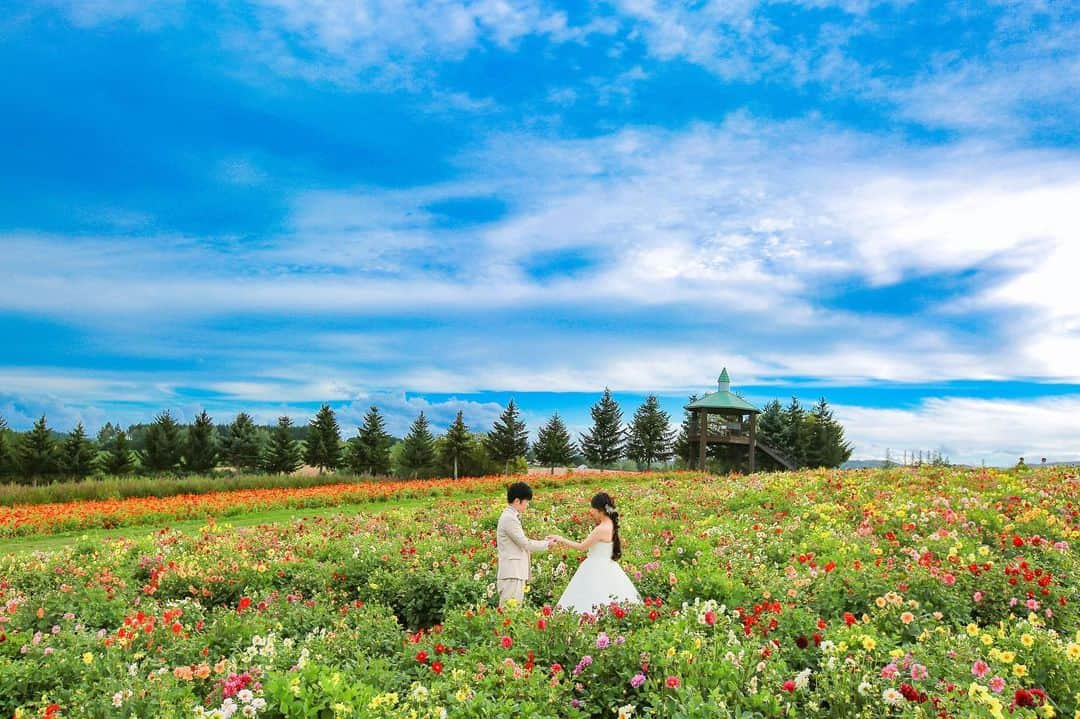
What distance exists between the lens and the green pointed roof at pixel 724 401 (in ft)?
118

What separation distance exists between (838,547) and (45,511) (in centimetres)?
2017

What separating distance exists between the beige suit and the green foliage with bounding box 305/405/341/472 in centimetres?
3269

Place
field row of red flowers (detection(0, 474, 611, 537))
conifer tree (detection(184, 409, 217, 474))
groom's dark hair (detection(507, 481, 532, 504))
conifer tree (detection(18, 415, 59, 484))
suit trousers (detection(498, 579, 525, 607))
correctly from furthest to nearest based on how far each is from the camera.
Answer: conifer tree (detection(184, 409, 217, 474))
conifer tree (detection(18, 415, 59, 484))
field row of red flowers (detection(0, 474, 611, 537))
suit trousers (detection(498, 579, 525, 607))
groom's dark hair (detection(507, 481, 532, 504))

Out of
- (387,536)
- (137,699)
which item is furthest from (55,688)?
(387,536)

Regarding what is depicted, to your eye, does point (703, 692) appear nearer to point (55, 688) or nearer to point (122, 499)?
point (55, 688)

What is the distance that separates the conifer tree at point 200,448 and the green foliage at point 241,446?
4.38ft

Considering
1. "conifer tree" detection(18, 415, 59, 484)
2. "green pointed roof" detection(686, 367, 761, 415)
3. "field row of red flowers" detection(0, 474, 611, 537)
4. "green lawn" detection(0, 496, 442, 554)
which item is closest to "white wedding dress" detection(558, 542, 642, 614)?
"green lawn" detection(0, 496, 442, 554)

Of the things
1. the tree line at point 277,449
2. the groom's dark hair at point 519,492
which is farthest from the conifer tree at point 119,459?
the groom's dark hair at point 519,492

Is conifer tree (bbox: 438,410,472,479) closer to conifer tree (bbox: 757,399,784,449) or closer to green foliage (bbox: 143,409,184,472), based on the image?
green foliage (bbox: 143,409,184,472)

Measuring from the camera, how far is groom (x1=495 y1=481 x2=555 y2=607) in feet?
25.3

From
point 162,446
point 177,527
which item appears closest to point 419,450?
point 162,446

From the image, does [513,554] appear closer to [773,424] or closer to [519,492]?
[519,492]

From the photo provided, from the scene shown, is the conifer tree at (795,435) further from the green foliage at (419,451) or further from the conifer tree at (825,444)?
the green foliage at (419,451)

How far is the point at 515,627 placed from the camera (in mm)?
5559
